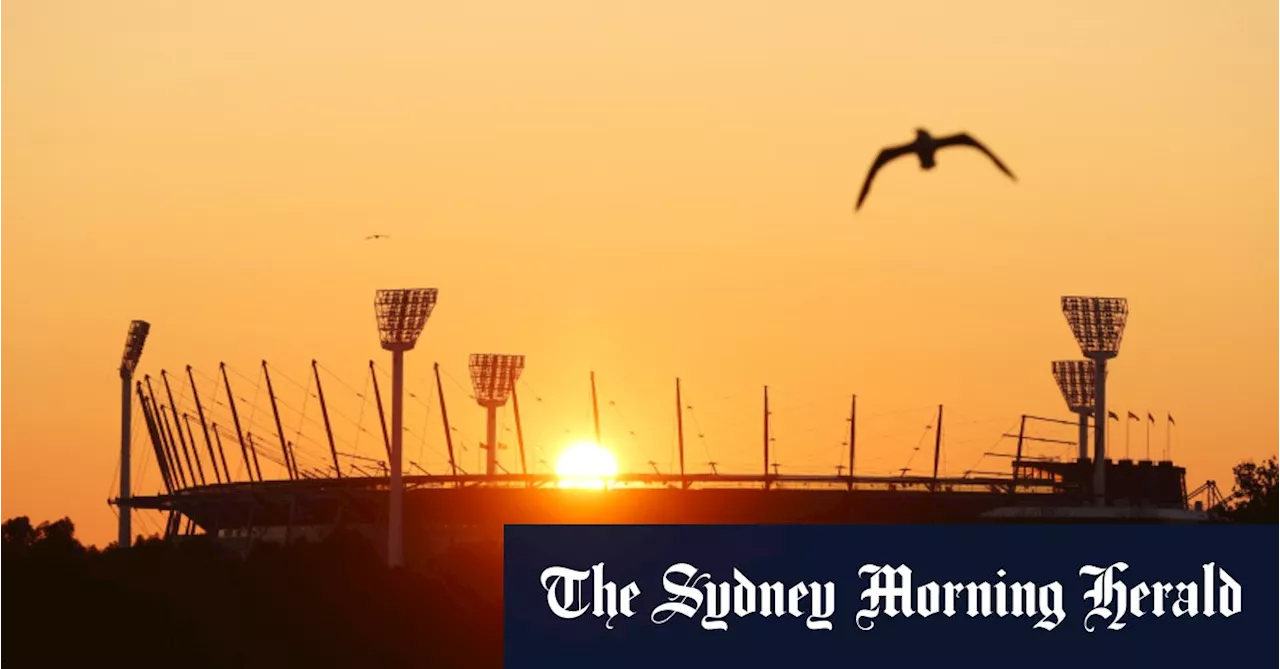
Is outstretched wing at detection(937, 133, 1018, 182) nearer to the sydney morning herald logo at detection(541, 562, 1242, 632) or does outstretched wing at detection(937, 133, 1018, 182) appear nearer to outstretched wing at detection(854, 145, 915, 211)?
outstretched wing at detection(854, 145, 915, 211)

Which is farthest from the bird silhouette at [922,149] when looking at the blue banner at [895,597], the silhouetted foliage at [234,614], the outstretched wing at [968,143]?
the silhouetted foliage at [234,614]

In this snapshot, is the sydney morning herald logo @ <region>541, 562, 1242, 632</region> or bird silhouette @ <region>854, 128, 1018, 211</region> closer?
bird silhouette @ <region>854, 128, 1018, 211</region>

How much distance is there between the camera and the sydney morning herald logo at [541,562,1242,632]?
92.4 meters

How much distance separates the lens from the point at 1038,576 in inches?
3706

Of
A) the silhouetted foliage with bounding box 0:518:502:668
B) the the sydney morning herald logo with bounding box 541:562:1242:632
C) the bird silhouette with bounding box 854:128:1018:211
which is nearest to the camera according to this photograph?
the bird silhouette with bounding box 854:128:1018:211

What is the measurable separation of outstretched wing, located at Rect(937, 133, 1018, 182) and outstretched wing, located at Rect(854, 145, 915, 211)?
0.90 metres

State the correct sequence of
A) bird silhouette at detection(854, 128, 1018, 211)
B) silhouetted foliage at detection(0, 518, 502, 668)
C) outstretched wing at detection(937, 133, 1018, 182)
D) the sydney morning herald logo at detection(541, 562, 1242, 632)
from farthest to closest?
silhouetted foliage at detection(0, 518, 502, 668), the sydney morning herald logo at detection(541, 562, 1242, 632), bird silhouette at detection(854, 128, 1018, 211), outstretched wing at detection(937, 133, 1018, 182)

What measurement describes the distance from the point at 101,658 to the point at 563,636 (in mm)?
43821

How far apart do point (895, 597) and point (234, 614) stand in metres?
61.9

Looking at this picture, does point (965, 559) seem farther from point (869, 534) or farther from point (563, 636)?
point (563, 636)

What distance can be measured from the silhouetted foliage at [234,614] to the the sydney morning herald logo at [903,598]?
1627 inches

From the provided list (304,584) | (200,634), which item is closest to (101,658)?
(200,634)

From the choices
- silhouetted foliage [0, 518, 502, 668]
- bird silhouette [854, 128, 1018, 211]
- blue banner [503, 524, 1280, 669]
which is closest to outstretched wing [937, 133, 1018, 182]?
bird silhouette [854, 128, 1018, 211]

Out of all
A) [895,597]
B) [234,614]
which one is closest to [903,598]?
[895,597]
